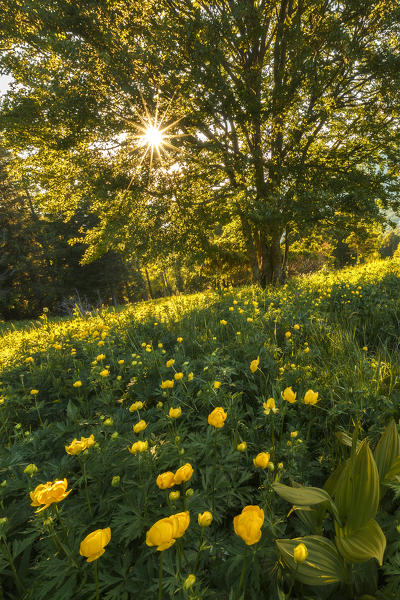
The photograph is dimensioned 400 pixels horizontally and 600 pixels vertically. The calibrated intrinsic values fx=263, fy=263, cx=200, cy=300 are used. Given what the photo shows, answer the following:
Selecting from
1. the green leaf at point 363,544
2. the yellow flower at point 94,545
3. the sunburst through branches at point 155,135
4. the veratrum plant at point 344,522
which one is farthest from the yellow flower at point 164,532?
the sunburst through branches at point 155,135

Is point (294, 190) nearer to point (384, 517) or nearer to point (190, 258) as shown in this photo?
point (190, 258)

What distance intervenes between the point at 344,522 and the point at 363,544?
0.25 m

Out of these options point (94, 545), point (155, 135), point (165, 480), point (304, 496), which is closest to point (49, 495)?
point (94, 545)

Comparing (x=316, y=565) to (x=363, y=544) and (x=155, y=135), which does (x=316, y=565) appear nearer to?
(x=363, y=544)

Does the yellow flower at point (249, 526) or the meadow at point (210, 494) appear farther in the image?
the meadow at point (210, 494)

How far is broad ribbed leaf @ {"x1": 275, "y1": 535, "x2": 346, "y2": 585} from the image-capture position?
1020 mm

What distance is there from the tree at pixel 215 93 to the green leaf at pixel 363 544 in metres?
6.04

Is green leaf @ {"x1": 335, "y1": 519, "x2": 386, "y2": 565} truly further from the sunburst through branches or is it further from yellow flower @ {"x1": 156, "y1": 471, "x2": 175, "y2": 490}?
the sunburst through branches

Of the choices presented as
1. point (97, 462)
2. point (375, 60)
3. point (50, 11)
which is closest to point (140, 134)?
point (50, 11)

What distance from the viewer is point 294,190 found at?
661 centimetres

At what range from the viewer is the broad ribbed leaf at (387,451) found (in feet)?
4.50

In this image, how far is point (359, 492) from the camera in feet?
3.83

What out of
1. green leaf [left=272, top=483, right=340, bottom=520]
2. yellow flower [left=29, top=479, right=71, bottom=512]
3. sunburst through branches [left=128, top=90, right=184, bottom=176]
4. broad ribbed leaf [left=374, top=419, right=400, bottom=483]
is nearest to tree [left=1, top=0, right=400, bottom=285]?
sunburst through branches [left=128, top=90, right=184, bottom=176]

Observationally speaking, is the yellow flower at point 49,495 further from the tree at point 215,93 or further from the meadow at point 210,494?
the tree at point 215,93
